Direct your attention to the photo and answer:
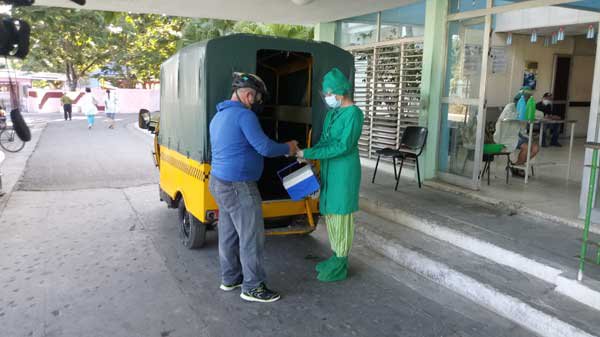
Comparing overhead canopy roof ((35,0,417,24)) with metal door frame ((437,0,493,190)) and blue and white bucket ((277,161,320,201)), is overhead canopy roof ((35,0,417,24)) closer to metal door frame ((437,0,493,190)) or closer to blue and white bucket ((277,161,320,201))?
metal door frame ((437,0,493,190))

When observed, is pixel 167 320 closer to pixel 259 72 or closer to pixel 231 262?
pixel 231 262

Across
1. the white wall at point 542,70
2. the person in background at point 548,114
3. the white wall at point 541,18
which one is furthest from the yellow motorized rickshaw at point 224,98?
the person in background at point 548,114

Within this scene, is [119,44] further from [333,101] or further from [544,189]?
[333,101]

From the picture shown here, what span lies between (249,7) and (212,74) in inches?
192

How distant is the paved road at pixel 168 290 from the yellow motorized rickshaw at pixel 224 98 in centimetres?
48

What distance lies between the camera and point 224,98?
4.53 m

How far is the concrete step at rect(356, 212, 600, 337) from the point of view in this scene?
3.49 metres

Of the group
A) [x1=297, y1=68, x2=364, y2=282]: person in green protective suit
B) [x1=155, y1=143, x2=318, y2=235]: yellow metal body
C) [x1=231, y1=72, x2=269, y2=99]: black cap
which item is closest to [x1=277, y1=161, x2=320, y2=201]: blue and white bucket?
[x1=297, y1=68, x2=364, y2=282]: person in green protective suit

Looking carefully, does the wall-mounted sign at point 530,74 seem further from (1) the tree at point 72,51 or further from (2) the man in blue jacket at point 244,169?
(1) the tree at point 72,51

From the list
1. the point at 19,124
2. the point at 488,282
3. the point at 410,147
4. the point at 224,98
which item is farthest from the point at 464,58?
the point at 19,124

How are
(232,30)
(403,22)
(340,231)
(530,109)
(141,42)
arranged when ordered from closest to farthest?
1. (340,231)
2. (530,109)
3. (403,22)
4. (232,30)
5. (141,42)

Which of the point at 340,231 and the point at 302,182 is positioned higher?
the point at 302,182

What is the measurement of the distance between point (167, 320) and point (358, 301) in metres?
1.56

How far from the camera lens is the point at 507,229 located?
5164 millimetres
